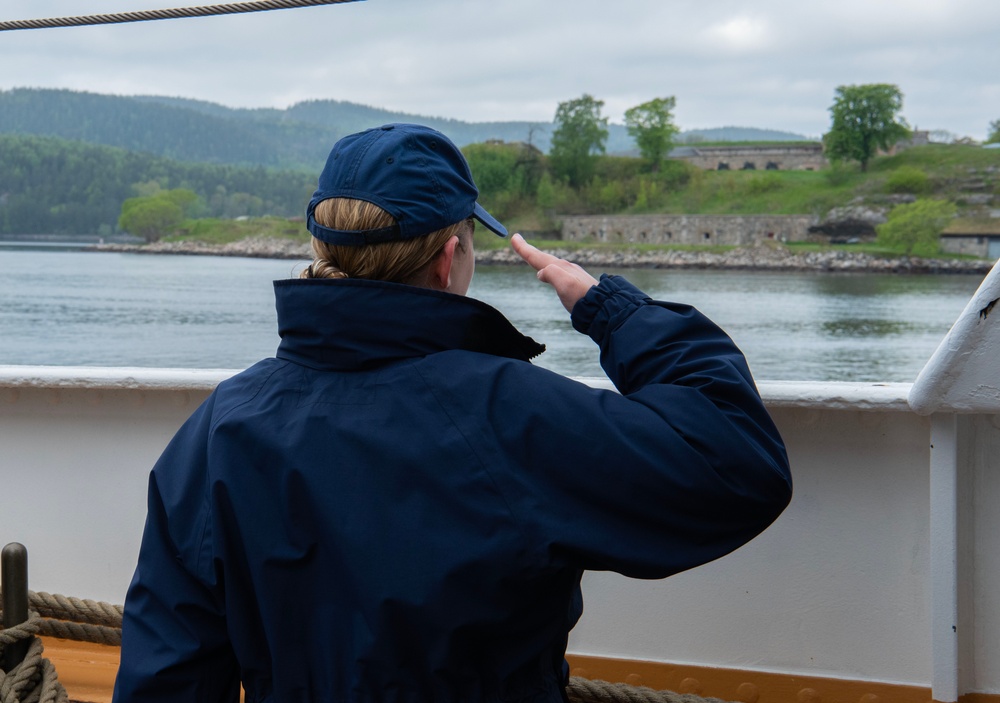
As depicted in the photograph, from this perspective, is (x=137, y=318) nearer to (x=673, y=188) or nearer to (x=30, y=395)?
(x=673, y=188)

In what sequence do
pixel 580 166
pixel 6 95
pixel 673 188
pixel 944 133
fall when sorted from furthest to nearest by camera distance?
pixel 944 133
pixel 673 188
pixel 6 95
pixel 580 166

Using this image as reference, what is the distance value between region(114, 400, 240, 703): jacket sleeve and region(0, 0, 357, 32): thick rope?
0.91 meters

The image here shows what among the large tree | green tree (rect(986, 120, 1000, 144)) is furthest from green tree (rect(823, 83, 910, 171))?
the large tree

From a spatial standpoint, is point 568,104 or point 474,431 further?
point 568,104

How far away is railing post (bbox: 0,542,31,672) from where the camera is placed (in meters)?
1.41

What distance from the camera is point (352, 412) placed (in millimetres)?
763

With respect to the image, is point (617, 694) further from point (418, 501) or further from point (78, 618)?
point (78, 618)

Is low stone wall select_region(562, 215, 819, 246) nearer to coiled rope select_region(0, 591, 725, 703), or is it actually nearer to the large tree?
the large tree

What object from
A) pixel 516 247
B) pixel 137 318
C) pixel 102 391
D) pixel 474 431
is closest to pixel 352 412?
pixel 474 431

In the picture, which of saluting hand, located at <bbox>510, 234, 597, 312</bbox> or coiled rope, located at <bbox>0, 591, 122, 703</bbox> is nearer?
saluting hand, located at <bbox>510, 234, 597, 312</bbox>

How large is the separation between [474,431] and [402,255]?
177mm

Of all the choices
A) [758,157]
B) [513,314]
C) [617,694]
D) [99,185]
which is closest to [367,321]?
[617,694]

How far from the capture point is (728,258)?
148 feet

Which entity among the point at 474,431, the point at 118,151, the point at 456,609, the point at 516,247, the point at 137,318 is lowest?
the point at 137,318
